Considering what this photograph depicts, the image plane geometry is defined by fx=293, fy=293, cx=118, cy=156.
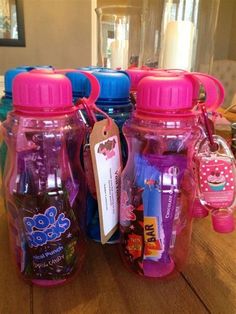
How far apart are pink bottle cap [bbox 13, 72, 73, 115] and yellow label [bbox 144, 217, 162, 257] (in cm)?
15

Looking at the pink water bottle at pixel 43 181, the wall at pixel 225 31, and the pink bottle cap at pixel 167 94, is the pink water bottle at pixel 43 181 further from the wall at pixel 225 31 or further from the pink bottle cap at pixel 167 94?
the wall at pixel 225 31

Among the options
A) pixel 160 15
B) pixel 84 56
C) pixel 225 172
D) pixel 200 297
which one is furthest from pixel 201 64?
pixel 84 56

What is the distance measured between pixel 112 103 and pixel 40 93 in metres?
0.12

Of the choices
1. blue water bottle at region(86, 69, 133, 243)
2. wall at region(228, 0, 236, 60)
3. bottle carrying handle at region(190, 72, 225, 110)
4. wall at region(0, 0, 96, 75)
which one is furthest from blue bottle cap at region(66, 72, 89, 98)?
wall at region(228, 0, 236, 60)

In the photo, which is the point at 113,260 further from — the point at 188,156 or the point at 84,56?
the point at 84,56

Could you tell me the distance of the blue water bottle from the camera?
347mm

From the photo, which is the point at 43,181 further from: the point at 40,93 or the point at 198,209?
the point at 198,209

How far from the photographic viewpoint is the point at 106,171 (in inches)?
12.8

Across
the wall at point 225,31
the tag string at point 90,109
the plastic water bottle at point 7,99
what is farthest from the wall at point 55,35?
the tag string at point 90,109

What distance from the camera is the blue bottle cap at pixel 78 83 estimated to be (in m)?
0.38

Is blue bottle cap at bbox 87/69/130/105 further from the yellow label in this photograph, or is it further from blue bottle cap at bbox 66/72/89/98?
the yellow label

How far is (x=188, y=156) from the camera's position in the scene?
33cm

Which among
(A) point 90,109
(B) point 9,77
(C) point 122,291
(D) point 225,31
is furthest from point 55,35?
(C) point 122,291

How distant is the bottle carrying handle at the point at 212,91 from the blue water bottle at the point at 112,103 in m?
0.09
